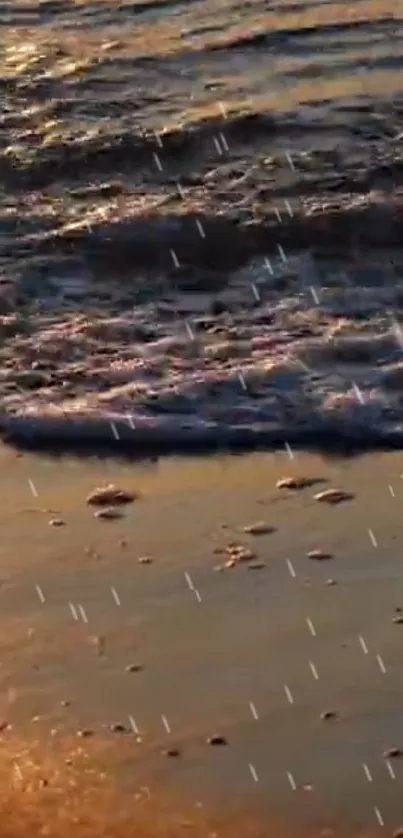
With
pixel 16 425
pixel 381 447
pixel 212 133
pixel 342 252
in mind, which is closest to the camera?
pixel 381 447

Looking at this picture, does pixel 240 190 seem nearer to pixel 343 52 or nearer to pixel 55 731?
pixel 343 52

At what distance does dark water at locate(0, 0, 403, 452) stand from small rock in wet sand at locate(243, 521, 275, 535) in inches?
28.3

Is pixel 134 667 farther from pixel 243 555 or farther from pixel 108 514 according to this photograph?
pixel 108 514

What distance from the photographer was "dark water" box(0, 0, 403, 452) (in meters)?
5.51

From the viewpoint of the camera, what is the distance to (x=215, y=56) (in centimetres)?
1012

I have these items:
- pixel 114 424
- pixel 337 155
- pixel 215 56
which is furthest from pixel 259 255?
pixel 215 56

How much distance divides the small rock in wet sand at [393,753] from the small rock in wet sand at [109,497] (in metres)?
1.51

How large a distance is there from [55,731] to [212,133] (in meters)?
5.51

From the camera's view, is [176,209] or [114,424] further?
[176,209]

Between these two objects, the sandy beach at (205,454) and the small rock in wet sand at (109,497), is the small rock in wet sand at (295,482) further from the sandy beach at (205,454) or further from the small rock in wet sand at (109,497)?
the small rock in wet sand at (109,497)

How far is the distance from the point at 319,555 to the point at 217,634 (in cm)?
48

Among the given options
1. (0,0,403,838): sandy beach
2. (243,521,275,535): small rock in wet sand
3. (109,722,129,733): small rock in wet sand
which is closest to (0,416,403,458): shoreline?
(0,0,403,838): sandy beach

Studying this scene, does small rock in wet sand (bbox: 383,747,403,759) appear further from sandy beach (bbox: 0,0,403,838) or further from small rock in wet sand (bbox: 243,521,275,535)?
small rock in wet sand (bbox: 243,521,275,535)

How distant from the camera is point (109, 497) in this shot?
4730 millimetres
